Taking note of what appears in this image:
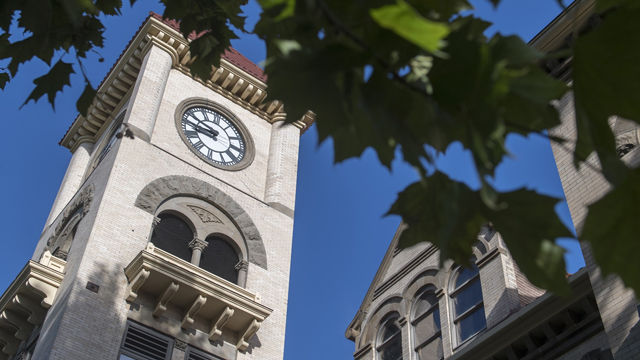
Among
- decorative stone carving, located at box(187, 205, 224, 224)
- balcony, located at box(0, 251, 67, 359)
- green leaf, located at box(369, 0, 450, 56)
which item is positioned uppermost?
decorative stone carving, located at box(187, 205, 224, 224)

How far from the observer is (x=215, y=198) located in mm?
21547

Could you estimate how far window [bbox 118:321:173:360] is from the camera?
16.4 meters

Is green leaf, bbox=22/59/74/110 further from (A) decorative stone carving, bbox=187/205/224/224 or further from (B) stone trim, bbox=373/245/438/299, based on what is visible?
(A) decorative stone carving, bbox=187/205/224/224

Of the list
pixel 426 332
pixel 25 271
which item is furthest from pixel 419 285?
pixel 25 271

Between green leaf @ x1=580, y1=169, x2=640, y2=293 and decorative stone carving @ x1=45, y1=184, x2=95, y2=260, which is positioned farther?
decorative stone carving @ x1=45, y1=184, x2=95, y2=260

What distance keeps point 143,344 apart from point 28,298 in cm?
390

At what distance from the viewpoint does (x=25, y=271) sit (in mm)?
18016

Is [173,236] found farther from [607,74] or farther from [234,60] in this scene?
[607,74]

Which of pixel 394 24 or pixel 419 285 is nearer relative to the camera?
pixel 394 24

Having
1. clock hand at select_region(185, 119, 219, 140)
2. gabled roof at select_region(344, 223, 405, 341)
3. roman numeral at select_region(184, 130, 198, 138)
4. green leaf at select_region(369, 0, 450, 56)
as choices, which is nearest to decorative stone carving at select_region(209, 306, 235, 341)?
gabled roof at select_region(344, 223, 405, 341)

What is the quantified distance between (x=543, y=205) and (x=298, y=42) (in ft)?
3.04

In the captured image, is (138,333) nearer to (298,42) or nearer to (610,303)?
(610,303)

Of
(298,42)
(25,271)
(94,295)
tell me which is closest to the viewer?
(298,42)

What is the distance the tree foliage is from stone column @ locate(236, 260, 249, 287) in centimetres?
1824
